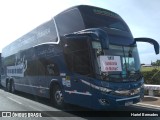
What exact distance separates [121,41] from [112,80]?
1.80 meters

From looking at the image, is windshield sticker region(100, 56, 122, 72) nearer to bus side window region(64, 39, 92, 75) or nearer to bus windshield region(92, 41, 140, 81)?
bus windshield region(92, 41, 140, 81)

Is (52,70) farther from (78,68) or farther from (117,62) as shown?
(117,62)

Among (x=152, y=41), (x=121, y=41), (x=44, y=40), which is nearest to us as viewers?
(x=121, y=41)

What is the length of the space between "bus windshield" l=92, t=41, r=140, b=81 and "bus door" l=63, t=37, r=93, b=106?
35 centimetres

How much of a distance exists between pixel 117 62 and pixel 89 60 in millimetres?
1068

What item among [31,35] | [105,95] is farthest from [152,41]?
[31,35]

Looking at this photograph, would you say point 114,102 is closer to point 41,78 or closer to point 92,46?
point 92,46

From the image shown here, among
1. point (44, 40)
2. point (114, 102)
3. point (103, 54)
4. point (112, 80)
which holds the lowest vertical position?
point (114, 102)

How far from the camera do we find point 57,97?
478 inches

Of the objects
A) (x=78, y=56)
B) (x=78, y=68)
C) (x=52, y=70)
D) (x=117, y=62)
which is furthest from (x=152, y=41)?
(x=52, y=70)

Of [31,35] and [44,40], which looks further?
[31,35]

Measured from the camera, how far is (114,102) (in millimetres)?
9305

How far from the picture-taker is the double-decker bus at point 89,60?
9.41 m

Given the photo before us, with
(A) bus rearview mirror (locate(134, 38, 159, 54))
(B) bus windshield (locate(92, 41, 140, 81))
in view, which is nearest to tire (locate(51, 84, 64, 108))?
(B) bus windshield (locate(92, 41, 140, 81))
